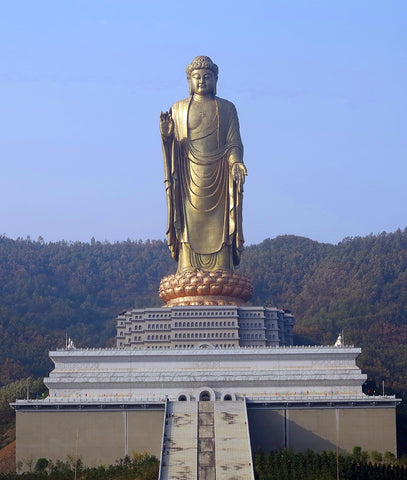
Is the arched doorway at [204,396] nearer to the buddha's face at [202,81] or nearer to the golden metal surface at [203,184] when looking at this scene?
the golden metal surface at [203,184]

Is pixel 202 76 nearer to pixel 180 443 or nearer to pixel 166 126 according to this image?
pixel 166 126

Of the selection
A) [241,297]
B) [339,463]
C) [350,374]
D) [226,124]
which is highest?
[226,124]

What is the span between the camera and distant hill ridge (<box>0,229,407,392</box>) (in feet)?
183

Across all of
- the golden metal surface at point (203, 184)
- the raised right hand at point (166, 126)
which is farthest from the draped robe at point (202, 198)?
the raised right hand at point (166, 126)

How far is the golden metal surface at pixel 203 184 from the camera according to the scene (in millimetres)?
37594

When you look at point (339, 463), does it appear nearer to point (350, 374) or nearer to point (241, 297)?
point (350, 374)

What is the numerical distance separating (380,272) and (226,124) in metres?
28.7

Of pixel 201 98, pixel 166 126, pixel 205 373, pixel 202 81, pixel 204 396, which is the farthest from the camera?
pixel 201 98

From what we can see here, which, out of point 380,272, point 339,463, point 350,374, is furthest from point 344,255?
point 339,463

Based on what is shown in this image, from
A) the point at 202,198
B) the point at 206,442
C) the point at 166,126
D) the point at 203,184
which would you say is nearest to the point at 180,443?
the point at 206,442

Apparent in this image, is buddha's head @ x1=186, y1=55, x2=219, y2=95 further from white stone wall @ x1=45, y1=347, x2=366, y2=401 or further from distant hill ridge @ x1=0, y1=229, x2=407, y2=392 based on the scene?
distant hill ridge @ x1=0, y1=229, x2=407, y2=392

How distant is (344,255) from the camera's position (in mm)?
69375

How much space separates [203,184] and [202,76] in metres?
3.39

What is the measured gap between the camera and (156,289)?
71500 mm
